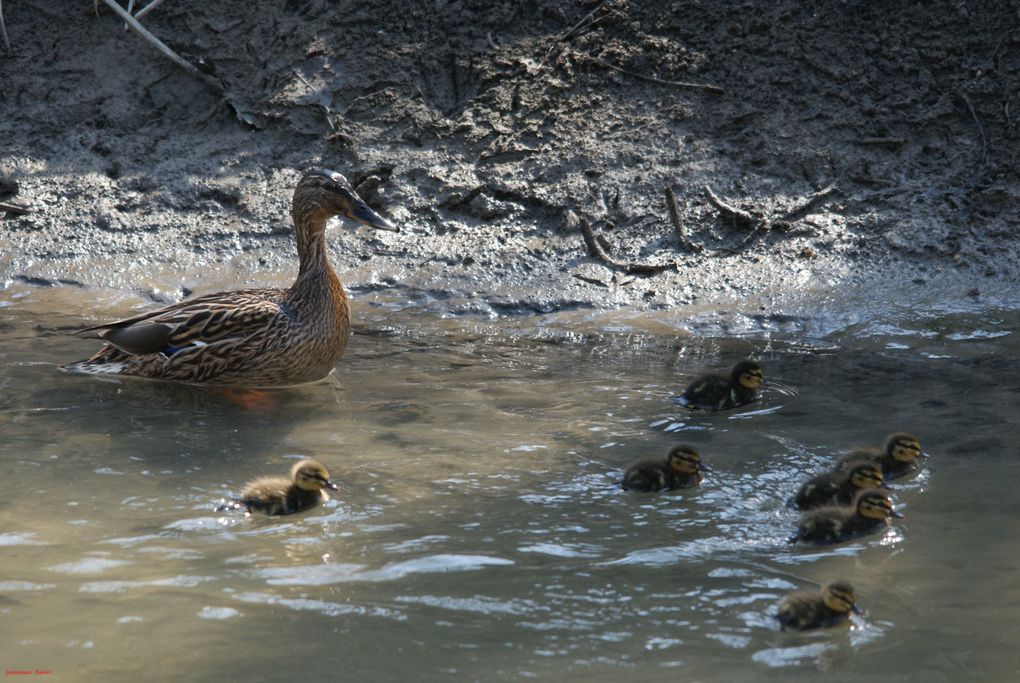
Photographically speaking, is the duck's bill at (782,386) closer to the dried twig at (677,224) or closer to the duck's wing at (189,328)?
the dried twig at (677,224)

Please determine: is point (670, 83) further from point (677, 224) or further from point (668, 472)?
point (668, 472)

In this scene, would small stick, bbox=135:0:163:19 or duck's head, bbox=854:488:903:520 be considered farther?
small stick, bbox=135:0:163:19

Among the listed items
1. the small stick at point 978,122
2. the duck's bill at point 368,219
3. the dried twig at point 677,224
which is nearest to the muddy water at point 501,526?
the duck's bill at point 368,219

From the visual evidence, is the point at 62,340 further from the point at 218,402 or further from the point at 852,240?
the point at 852,240

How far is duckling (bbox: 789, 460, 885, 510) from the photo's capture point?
15.3ft

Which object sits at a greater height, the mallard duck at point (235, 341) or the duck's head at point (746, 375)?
the mallard duck at point (235, 341)

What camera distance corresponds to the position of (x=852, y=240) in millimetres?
8133

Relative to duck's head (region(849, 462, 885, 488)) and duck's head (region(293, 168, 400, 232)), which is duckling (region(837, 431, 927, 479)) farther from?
duck's head (region(293, 168, 400, 232))

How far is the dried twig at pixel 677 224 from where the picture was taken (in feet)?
27.0

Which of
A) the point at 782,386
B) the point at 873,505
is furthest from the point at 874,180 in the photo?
the point at 873,505

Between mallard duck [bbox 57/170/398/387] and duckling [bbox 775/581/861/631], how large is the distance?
3.59 metres

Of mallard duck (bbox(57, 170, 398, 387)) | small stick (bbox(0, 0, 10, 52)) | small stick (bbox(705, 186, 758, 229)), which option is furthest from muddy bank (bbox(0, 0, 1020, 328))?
mallard duck (bbox(57, 170, 398, 387))

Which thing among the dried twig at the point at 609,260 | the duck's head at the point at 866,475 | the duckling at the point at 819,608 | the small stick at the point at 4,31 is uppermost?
the small stick at the point at 4,31

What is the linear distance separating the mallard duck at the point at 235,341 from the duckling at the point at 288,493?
2.01 metres
